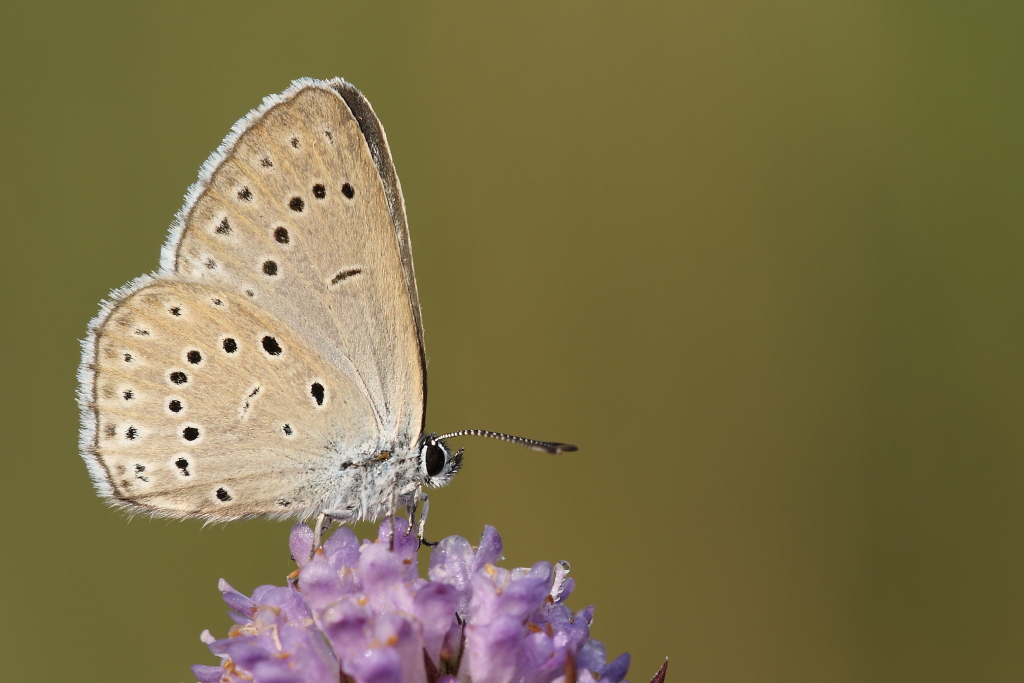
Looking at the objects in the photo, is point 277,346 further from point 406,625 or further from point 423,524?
point 406,625

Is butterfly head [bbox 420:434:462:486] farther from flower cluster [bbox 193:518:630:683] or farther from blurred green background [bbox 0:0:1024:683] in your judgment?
blurred green background [bbox 0:0:1024:683]

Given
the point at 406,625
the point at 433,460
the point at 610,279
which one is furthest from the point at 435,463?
the point at 610,279

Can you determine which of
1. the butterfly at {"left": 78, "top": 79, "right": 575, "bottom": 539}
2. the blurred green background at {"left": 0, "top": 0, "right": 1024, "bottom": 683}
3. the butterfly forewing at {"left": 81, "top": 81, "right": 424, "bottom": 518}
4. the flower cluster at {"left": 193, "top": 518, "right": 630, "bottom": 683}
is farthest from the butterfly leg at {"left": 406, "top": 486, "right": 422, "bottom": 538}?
the blurred green background at {"left": 0, "top": 0, "right": 1024, "bottom": 683}

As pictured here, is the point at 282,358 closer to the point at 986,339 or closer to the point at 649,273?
the point at 649,273

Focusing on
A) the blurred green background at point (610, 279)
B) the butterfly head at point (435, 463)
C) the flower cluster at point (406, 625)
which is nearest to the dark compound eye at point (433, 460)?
the butterfly head at point (435, 463)

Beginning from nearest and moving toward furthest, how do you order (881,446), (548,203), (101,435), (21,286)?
1. (101,435)
2. (881,446)
3. (21,286)
4. (548,203)

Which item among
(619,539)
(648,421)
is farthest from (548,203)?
(619,539)
